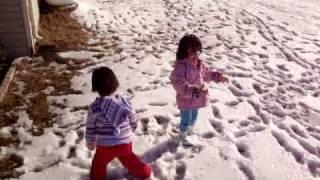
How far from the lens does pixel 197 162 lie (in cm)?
541

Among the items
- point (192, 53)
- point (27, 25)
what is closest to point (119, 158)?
point (192, 53)

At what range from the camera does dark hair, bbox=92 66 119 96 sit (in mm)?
4398

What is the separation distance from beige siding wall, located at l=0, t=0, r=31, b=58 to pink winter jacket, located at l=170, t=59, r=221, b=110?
416 centimetres

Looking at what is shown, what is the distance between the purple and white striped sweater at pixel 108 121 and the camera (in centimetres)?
452

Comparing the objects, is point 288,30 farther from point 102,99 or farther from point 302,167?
point 102,99

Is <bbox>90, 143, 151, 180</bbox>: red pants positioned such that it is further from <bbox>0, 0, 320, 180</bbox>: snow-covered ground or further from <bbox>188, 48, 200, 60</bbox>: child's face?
<bbox>188, 48, 200, 60</bbox>: child's face

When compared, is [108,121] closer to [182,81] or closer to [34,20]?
[182,81]

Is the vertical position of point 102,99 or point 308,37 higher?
point 102,99

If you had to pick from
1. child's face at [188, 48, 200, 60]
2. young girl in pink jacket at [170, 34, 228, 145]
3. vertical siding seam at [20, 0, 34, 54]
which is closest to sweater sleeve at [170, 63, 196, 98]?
young girl in pink jacket at [170, 34, 228, 145]

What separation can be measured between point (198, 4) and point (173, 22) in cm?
232

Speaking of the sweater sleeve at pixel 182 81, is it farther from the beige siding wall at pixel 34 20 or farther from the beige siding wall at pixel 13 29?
the beige siding wall at pixel 34 20

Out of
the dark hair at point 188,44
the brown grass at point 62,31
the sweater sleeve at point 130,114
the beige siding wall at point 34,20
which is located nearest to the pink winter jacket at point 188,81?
the dark hair at point 188,44

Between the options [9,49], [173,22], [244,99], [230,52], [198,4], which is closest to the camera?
[244,99]

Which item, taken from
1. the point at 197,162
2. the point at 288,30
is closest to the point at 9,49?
the point at 197,162
